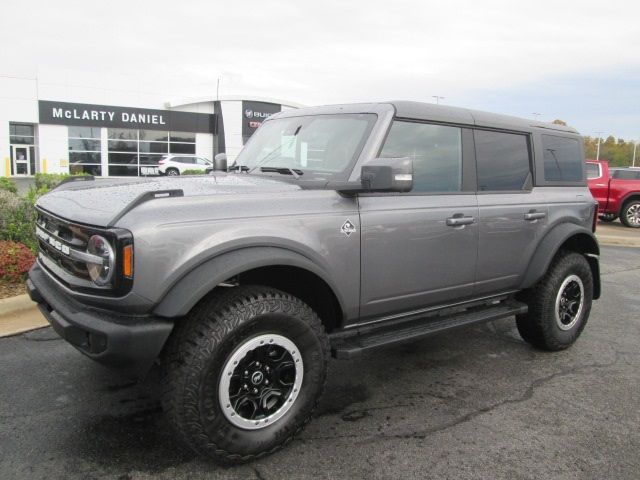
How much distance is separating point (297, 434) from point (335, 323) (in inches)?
27.2

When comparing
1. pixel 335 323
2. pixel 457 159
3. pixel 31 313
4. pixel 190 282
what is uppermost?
pixel 457 159

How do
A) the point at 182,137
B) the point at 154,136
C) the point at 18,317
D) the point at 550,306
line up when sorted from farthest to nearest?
the point at 182,137
the point at 154,136
the point at 18,317
the point at 550,306

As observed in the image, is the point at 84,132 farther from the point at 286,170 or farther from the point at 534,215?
the point at 534,215

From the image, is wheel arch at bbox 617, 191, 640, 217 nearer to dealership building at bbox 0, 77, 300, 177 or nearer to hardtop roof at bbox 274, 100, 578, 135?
hardtop roof at bbox 274, 100, 578, 135

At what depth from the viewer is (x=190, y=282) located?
256 centimetres

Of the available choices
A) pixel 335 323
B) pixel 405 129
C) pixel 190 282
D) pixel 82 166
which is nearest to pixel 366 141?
pixel 405 129

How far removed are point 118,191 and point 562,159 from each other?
378 centimetres

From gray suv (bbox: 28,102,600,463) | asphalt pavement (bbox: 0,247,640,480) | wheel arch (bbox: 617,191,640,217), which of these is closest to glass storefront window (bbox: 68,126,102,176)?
wheel arch (bbox: 617,191,640,217)

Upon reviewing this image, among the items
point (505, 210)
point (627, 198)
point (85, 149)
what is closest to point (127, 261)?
point (505, 210)

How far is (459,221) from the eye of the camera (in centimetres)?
369

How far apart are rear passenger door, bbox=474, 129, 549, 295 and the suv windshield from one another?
→ 1.09 m

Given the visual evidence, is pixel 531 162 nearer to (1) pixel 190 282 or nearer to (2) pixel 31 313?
(1) pixel 190 282

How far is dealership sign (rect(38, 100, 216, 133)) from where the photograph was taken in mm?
34125

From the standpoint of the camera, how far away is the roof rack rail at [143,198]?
2488 millimetres
